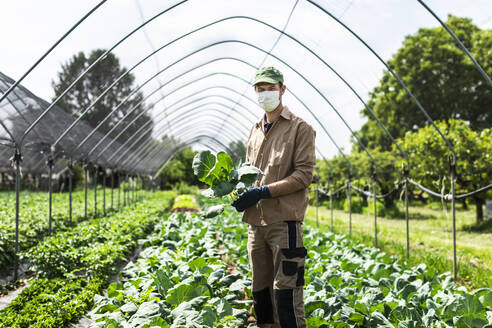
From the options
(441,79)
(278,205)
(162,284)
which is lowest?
(162,284)

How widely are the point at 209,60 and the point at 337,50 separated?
3.51 meters

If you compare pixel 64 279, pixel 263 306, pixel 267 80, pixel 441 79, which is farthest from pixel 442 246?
Result: pixel 441 79

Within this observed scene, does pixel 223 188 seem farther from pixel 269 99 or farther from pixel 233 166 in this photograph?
pixel 269 99

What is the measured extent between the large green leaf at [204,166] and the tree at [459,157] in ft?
24.9

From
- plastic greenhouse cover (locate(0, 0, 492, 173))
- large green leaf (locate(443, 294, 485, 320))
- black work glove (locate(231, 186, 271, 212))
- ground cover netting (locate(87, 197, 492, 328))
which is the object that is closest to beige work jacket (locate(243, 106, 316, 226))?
black work glove (locate(231, 186, 271, 212))

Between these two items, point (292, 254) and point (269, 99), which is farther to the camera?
point (269, 99)

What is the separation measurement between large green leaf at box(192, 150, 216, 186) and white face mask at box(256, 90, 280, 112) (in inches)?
20.8

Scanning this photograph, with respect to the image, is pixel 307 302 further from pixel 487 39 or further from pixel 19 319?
pixel 487 39

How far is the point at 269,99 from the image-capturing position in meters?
2.68

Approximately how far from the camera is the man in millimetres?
2449

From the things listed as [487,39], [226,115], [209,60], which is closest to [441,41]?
[487,39]

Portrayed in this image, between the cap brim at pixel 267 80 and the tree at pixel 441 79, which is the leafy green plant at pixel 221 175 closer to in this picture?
the cap brim at pixel 267 80

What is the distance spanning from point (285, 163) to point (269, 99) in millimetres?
470

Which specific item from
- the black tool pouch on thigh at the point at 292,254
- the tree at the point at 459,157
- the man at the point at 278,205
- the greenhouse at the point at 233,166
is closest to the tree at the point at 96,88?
the greenhouse at the point at 233,166
